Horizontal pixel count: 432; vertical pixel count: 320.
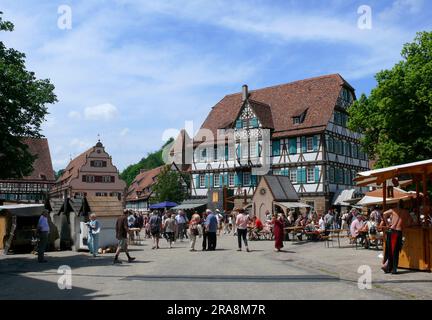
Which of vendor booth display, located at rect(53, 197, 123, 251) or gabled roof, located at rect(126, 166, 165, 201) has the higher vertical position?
gabled roof, located at rect(126, 166, 165, 201)

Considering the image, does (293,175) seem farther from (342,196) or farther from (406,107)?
(406,107)

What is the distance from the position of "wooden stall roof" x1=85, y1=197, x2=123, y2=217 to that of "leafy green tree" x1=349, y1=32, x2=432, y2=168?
53.2 feet

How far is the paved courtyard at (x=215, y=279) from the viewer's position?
9289mm

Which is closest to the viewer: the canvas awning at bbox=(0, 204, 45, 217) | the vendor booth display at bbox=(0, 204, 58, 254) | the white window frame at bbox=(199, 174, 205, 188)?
the canvas awning at bbox=(0, 204, 45, 217)

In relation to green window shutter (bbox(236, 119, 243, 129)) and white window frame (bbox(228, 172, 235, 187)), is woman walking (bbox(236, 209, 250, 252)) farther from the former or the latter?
green window shutter (bbox(236, 119, 243, 129))

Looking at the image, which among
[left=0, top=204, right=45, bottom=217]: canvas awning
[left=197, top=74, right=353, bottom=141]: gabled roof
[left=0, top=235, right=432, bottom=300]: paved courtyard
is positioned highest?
[left=197, top=74, right=353, bottom=141]: gabled roof

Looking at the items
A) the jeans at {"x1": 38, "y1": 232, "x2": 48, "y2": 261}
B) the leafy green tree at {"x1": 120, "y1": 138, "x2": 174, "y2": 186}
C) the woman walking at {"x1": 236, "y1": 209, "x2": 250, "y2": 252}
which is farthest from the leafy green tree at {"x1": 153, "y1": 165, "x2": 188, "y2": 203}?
the leafy green tree at {"x1": 120, "y1": 138, "x2": 174, "y2": 186}

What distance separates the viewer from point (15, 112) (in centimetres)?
1753

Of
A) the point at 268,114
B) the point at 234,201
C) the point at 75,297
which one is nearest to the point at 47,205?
the point at 75,297

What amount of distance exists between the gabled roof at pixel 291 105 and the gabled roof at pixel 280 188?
1199 cm

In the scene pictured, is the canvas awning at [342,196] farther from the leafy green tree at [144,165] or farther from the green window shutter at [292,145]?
the leafy green tree at [144,165]

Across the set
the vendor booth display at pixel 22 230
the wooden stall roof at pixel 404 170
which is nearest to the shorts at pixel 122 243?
the vendor booth display at pixel 22 230

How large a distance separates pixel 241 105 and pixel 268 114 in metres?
3.63

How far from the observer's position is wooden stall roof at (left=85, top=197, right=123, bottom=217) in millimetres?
20875
